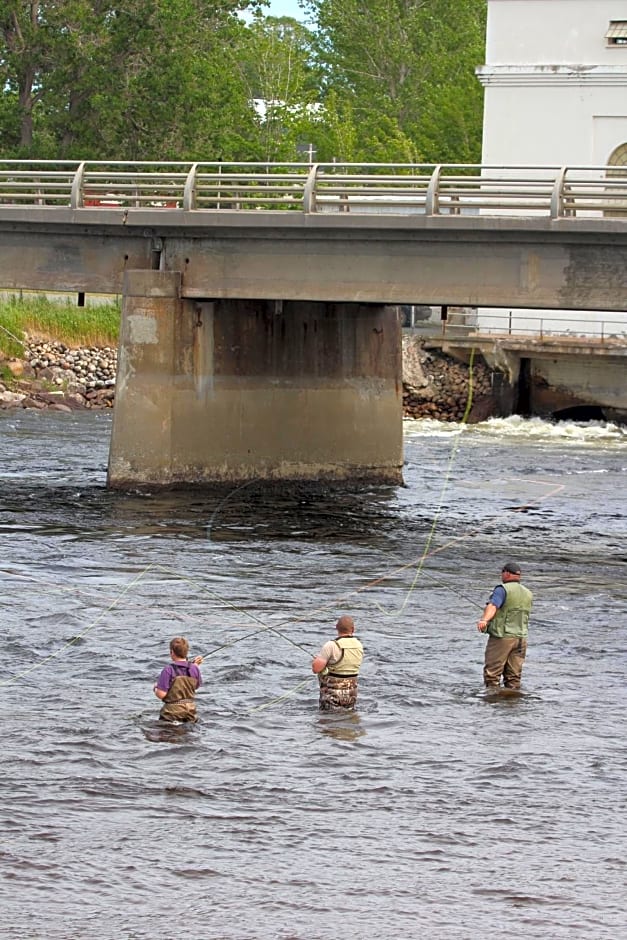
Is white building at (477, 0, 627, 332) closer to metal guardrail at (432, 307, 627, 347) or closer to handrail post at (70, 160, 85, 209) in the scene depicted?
metal guardrail at (432, 307, 627, 347)

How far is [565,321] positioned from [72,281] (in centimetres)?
2243

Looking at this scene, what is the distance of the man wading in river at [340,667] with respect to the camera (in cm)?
1689

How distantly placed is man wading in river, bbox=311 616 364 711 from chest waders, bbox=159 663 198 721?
4.12ft

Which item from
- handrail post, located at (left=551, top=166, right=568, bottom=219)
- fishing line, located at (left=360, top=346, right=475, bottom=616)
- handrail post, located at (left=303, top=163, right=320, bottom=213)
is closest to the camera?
fishing line, located at (left=360, top=346, right=475, bottom=616)

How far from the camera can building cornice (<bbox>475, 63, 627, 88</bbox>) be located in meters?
51.2

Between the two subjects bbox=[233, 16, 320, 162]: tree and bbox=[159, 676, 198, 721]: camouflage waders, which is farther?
bbox=[233, 16, 320, 162]: tree

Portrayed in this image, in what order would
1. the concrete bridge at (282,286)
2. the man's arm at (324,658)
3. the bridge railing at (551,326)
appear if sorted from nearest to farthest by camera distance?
the man's arm at (324,658) < the concrete bridge at (282,286) < the bridge railing at (551,326)

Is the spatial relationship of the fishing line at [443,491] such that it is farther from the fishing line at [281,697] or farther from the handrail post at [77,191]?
the handrail post at [77,191]

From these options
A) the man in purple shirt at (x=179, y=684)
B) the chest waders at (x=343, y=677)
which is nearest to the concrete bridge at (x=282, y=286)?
the chest waders at (x=343, y=677)

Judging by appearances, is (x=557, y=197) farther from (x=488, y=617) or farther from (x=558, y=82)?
(x=558, y=82)

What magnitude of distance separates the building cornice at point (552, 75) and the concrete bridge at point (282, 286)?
19.3m

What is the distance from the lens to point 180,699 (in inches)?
651

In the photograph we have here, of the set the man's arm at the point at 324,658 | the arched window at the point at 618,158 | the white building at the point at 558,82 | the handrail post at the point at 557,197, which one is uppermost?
the white building at the point at 558,82

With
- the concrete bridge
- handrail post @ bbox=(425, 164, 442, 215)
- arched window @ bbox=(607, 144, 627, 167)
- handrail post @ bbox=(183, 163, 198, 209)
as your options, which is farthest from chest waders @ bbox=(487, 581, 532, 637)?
arched window @ bbox=(607, 144, 627, 167)
